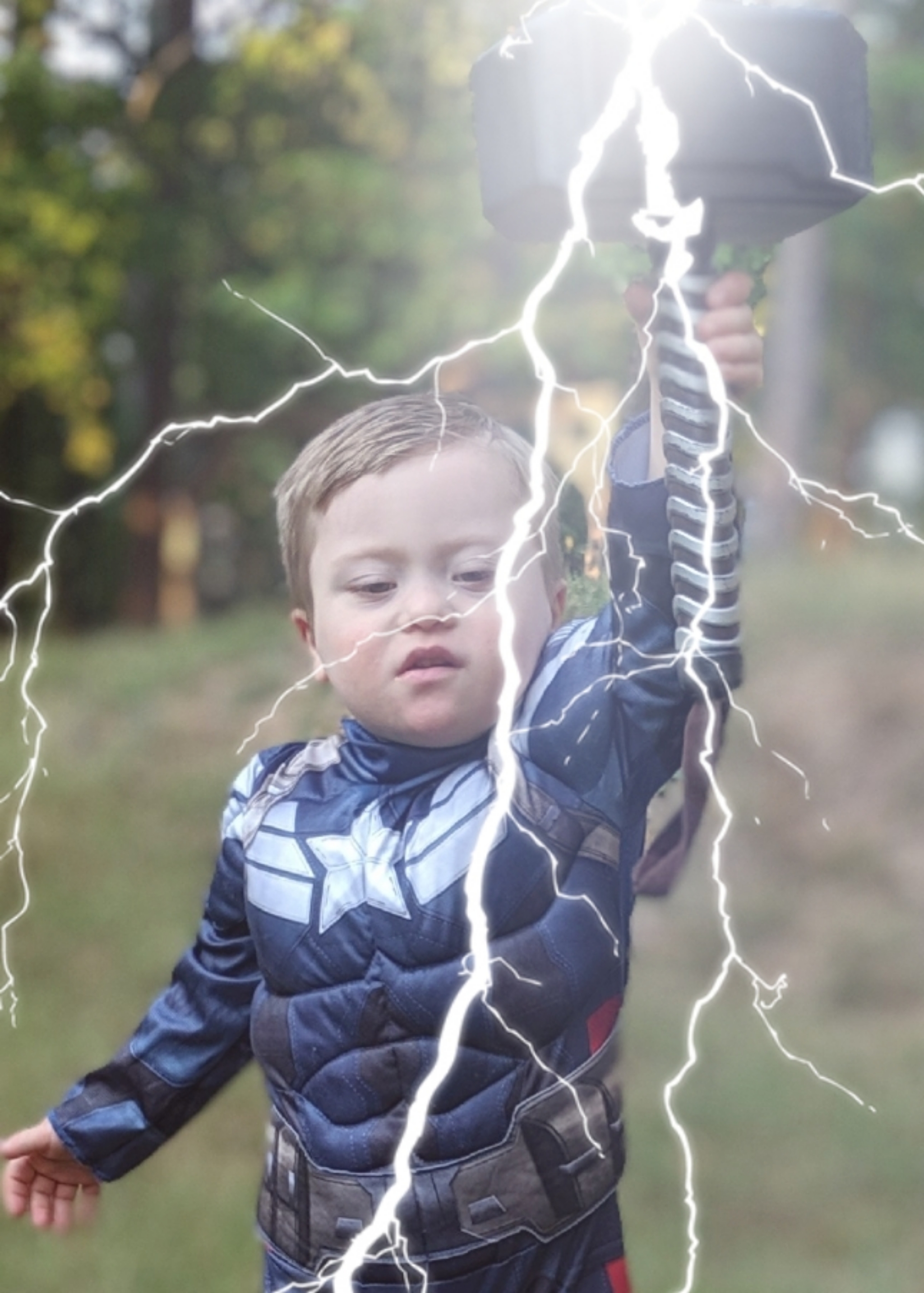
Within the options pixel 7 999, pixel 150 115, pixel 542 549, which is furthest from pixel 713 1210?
pixel 150 115

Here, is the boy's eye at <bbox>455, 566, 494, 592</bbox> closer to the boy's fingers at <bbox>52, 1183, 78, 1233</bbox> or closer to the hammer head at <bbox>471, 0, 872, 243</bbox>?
the hammer head at <bbox>471, 0, 872, 243</bbox>

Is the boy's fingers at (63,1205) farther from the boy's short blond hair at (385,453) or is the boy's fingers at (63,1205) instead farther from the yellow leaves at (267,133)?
the yellow leaves at (267,133)

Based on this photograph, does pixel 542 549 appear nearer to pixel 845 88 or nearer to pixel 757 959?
pixel 845 88

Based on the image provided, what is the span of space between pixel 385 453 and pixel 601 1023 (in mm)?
255

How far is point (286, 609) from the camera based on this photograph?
84cm

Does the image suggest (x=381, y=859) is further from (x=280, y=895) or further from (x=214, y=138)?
(x=214, y=138)

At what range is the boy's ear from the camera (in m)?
0.73

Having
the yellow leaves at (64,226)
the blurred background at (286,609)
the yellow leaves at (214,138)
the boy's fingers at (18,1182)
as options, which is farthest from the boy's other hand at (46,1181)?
the yellow leaves at (64,226)

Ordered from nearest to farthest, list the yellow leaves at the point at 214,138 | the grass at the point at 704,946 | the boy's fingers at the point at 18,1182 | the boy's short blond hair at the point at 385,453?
the boy's short blond hair at the point at 385,453 < the boy's fingers at the point at 18,1182 < the grass at the point at 704,946 < the yellow leaves at the point at 214,138

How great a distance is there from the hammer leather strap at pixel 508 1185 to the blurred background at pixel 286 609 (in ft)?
0.73

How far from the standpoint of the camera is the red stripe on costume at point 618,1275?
28.1 inches

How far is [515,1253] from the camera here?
0.69m

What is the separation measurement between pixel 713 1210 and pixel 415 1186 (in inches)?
40.6

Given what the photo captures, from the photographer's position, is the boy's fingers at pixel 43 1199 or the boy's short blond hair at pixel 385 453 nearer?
the boy's short blond hair at pixel 385 453
